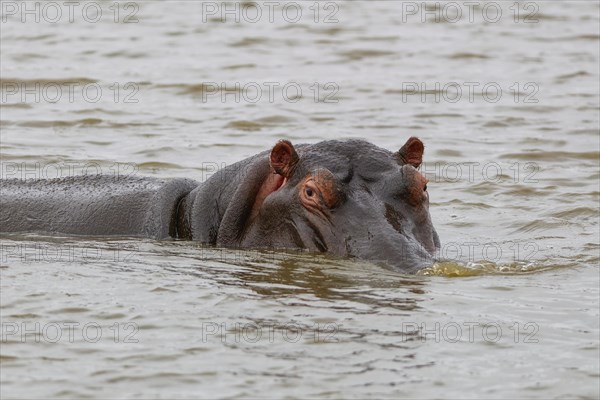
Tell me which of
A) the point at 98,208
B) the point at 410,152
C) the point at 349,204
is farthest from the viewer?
the point at 98,208

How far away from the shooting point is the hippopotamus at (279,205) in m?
9.57

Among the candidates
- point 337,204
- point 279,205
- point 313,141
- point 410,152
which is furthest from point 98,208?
point 313,141

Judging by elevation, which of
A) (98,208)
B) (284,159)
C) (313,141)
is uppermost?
(313,141)

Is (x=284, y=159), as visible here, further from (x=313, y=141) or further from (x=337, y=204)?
(x=313, y=141)

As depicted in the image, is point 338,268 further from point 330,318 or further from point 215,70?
point 215,70

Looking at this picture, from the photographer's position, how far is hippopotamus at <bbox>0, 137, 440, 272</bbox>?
377 inches

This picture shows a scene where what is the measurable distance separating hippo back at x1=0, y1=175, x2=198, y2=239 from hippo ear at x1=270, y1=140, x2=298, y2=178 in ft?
3.63

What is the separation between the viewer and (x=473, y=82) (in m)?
20.3

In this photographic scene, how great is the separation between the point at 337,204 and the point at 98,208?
7.19ft

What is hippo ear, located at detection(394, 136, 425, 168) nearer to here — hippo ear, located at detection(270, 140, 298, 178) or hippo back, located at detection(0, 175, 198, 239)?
hippo ear, located at detection(270, 140, 298, 178)

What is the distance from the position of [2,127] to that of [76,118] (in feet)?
3.47

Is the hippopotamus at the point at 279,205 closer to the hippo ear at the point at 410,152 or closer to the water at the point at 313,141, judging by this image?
the hippo ear at the point at 410,152

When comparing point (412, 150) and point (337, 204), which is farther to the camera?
point (412, 150)

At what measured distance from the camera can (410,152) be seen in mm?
10062
